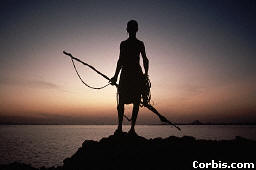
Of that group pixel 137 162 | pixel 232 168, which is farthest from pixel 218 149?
pixel 137 162

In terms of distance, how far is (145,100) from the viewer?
991 centimetres

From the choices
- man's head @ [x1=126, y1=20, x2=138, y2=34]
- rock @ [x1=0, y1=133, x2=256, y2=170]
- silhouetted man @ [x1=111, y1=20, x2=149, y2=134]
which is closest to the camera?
rock @ [x1=0, y1=133, x2=256, y2=170]

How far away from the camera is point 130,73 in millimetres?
9414

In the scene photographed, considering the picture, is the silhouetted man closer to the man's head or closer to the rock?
the man's head

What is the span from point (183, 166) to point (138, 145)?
1974 mm

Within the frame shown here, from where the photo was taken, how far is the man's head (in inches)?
362

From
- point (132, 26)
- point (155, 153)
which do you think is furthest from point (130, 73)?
point (155, 153)

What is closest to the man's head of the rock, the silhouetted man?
the silhouetted man

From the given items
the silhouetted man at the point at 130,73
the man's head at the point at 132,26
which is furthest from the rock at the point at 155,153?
the man's head at the point at 132,26

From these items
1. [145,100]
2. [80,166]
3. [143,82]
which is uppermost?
[143,82]

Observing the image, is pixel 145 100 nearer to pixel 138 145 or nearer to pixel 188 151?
pixel 138 145

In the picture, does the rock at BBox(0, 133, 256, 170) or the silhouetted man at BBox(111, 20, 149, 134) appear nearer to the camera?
the rock at BBox(0, 133, 256, 170)

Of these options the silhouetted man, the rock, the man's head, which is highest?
the man's head

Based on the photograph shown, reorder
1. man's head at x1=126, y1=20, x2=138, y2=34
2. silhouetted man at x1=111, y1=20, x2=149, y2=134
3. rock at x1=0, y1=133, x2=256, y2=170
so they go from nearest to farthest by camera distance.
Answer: rock at x1=0, y1=133, x2=256, y2=170, man's head at x1=126, y1=20, x2=138, y2=34, silhouetted man at x1=111, y1=20, x2=149, y2=134
